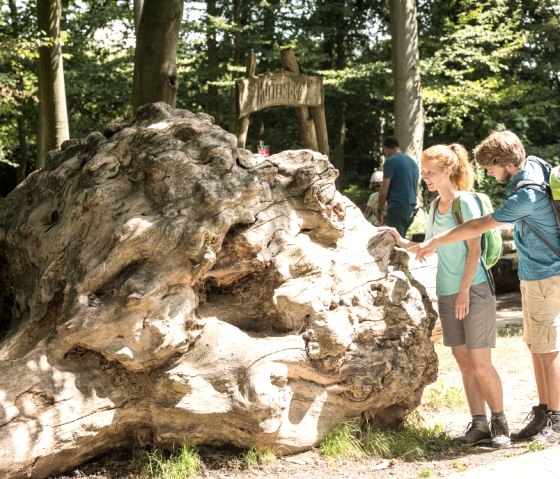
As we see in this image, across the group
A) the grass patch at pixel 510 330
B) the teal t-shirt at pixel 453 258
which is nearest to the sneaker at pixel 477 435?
the teal t-shirt at pixel 453 258

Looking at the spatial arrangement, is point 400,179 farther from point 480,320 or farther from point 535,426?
point 535,426

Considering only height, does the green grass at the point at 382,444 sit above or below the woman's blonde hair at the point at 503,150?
below

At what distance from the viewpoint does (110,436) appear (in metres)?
4.98

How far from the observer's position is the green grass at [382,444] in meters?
5.34

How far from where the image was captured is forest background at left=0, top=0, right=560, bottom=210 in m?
20.4

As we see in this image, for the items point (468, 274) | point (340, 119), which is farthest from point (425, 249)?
point (340, 119)

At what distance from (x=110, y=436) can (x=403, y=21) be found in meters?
12.8

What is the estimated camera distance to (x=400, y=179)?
34.9 feet

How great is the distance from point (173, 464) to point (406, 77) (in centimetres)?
1249

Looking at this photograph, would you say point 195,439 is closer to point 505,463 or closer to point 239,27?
point 505,463

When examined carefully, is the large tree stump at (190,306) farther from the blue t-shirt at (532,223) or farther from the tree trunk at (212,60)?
the tree trunk at (212,60)

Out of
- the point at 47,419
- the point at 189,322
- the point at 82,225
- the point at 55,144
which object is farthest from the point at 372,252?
the point at 55,144

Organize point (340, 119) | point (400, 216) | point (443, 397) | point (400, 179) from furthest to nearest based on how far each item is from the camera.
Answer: point (340, 119)
point (400, 216)
point (400, 179)
point (443, 397)

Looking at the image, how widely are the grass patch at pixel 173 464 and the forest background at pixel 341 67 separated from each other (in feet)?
50.6
